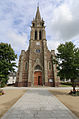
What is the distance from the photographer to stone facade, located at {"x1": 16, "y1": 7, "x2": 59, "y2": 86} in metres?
22.6

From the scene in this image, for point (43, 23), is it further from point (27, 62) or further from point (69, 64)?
point (69, 64)

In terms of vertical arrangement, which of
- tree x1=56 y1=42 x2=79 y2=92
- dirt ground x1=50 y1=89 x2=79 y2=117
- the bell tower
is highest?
the bell tower

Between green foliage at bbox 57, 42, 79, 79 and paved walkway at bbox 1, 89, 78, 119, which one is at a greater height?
green foliage at bbox 57, 42, 79, 79

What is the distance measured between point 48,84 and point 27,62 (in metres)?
9.96

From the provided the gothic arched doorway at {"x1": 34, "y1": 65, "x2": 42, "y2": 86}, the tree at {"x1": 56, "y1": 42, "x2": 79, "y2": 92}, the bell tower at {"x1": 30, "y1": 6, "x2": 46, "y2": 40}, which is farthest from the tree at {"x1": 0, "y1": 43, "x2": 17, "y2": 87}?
the bell tower at {"x1": 30, "y1": 6, "x2": 46, "y2": 40}

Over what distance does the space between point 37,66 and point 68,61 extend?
1497 centimetres

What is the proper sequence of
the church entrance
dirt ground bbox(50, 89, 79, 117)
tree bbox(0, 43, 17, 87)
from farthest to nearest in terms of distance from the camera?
the church entrance, tree bbox(0, 43, 17, 87), dirt ground bbox(50, 89, 79, 117)

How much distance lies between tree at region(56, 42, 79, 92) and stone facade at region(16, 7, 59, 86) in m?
11.8

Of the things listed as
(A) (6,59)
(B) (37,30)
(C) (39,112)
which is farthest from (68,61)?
(B) (37,30)

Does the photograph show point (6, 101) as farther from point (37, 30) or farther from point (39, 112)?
point (37, 30)

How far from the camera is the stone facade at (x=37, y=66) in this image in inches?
888

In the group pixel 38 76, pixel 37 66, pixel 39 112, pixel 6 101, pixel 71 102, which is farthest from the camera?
pixel 37 66

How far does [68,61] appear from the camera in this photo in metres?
10.9

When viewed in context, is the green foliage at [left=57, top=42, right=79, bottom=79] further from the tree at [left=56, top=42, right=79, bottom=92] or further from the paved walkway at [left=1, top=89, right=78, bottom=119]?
the paved walkway at [left=1, top=89, right=78, bottom=119]
